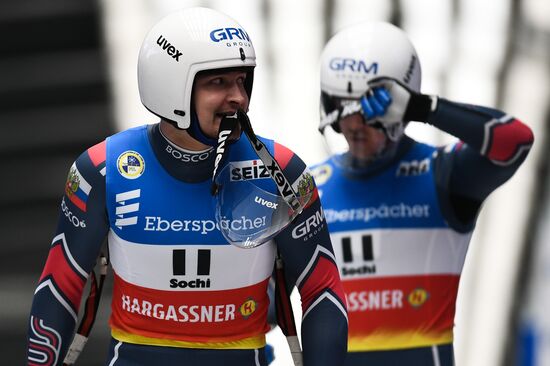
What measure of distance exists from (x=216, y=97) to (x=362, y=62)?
Answer: 1.71 meters

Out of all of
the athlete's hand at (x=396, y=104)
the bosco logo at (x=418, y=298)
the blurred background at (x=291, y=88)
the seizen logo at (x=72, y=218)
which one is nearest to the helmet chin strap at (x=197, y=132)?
the seizen logo at (x=72, y=218)

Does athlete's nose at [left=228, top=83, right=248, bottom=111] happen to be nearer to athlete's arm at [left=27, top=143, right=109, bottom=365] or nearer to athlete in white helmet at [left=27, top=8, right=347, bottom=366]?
athlete in white helmet at [left=27, top=8, right=347, bottom=366]

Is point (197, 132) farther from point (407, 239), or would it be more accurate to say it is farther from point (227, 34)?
point (407, 239)

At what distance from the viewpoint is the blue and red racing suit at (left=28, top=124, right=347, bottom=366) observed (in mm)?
5711

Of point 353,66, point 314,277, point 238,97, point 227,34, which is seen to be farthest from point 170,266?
point 353,66

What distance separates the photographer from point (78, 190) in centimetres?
575

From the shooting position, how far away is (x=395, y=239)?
734 centimetres

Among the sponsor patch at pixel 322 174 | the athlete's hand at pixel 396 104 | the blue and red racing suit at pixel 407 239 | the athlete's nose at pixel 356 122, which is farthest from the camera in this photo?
the sponsor patch at pixel 322 174

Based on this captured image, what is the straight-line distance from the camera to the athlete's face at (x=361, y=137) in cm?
709

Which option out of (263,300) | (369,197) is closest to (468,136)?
(369,197)

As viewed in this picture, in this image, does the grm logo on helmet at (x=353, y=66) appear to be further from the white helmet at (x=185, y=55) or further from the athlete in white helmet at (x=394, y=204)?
the white helmet at (x=185, y=55)

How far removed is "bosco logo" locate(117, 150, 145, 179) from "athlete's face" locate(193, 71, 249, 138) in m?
0.30

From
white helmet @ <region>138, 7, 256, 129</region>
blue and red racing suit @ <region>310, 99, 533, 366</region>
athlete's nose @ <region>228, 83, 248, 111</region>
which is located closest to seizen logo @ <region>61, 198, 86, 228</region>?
white helmet @ <region>138, 7, 256, 129</region>

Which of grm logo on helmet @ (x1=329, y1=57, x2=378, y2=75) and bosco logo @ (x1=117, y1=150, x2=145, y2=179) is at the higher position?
bosco logo @ (x1=117, y1=150, x2=145, y2=179)
